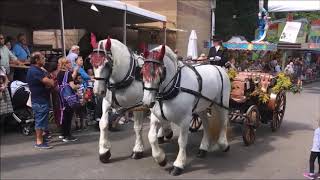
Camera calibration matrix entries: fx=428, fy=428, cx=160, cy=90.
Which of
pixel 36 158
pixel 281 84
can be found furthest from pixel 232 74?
pixel 36 158

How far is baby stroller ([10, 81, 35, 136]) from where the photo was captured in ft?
28.8

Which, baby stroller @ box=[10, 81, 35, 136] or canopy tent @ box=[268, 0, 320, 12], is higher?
canopy tent @ box=[268, 0, 320, 12]

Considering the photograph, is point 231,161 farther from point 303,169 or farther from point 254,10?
point 254,10

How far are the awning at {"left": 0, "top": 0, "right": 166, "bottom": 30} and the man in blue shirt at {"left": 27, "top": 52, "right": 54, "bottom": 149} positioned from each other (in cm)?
467

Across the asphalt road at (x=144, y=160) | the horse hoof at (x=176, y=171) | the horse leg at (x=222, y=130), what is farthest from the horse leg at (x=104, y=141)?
the horse leg at (x=222, y=130)

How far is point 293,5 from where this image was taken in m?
19.8

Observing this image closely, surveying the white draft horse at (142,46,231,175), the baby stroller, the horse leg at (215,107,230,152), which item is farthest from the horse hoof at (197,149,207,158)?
the baby stroller

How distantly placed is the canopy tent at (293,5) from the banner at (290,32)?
4.09 feet

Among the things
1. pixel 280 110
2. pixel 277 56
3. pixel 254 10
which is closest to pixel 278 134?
pixel 280 110

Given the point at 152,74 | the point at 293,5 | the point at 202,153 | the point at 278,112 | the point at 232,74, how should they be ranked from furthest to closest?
the point at 293,5 < the point at 278,112 < the point at 232,74 < the point at 202,153 < the point at 152,74

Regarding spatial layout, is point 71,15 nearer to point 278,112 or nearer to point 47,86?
point 47,86

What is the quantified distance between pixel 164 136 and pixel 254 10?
29875 mm

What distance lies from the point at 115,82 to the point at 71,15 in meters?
9.35

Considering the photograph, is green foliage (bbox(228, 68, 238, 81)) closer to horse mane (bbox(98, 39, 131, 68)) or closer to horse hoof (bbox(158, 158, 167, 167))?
horse mane (bbox(98, 39, 131, 68))
